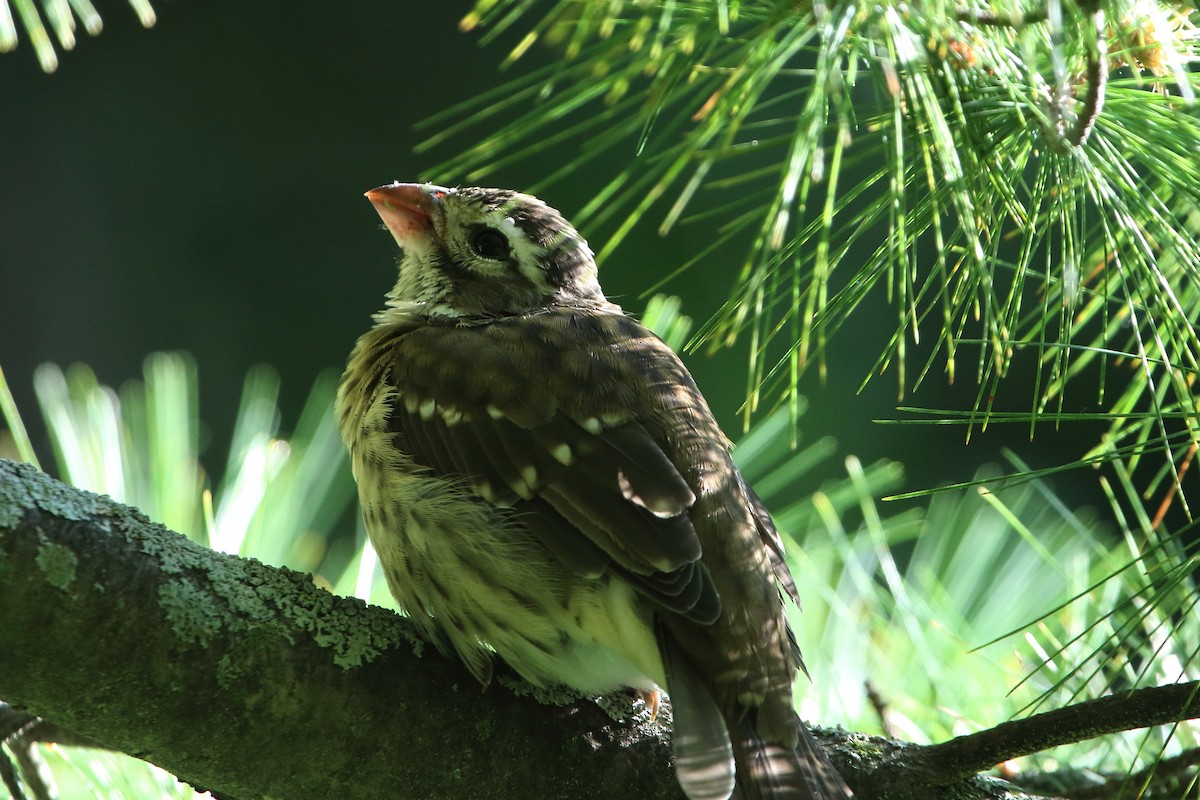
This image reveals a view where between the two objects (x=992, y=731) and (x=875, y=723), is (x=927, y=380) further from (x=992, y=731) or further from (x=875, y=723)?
(x=992, y=731)

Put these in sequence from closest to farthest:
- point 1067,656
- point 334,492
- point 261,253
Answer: point 1067,656
point 334,492
point 261,253

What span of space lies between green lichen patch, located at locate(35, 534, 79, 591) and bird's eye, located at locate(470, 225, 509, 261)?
4.35 feet

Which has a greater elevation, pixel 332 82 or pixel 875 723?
pixel 332 82

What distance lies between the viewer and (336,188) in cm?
642

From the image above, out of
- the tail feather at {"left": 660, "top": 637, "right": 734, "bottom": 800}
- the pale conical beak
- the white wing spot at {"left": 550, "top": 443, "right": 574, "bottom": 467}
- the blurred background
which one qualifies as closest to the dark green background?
the blurred background

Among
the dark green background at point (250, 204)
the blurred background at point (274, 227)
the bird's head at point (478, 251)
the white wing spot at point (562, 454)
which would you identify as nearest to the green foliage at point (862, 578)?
the bird's head at point (478, 251)

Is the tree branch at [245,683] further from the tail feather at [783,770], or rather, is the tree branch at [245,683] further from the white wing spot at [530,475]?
the white wing spot at [530,475]

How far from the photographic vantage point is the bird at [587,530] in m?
1.81

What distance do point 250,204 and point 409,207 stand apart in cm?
A: 401

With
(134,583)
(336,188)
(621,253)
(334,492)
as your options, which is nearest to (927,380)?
(621,253)

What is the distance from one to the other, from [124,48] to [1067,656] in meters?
5.72

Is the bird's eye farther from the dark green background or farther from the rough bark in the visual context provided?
the dark green background

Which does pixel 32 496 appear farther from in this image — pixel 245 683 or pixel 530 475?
pixel 530 475

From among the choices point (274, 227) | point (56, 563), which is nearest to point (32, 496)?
point (56, 563)
